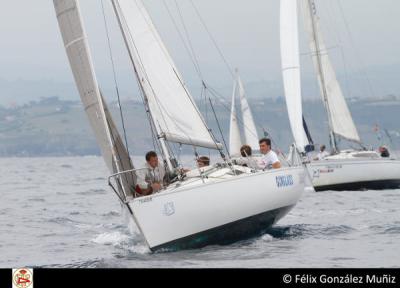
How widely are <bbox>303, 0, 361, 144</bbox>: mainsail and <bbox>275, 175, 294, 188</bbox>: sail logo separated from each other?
16.1 meters

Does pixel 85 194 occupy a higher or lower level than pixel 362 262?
higher

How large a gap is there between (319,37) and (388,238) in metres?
17.0

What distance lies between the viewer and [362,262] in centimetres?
958

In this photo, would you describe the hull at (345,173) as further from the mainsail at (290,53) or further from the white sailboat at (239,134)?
the white sailboat at (239,134)

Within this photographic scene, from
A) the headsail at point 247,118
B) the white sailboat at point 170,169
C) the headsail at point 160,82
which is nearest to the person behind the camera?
the white sailboat at point 170,169

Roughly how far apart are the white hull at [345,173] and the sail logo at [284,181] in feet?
43.1

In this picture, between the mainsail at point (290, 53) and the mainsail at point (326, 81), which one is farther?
the mainsail at point (326, 81)

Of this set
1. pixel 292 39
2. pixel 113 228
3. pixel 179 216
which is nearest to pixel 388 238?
pixel 179 216

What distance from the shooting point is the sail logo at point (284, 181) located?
1141cm

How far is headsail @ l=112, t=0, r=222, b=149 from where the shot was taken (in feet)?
39.7

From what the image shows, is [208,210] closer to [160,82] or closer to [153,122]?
[153,122]

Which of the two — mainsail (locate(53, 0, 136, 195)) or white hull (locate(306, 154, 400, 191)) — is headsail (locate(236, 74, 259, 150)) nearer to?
white hull (locate(306, 154, 400, 191))
